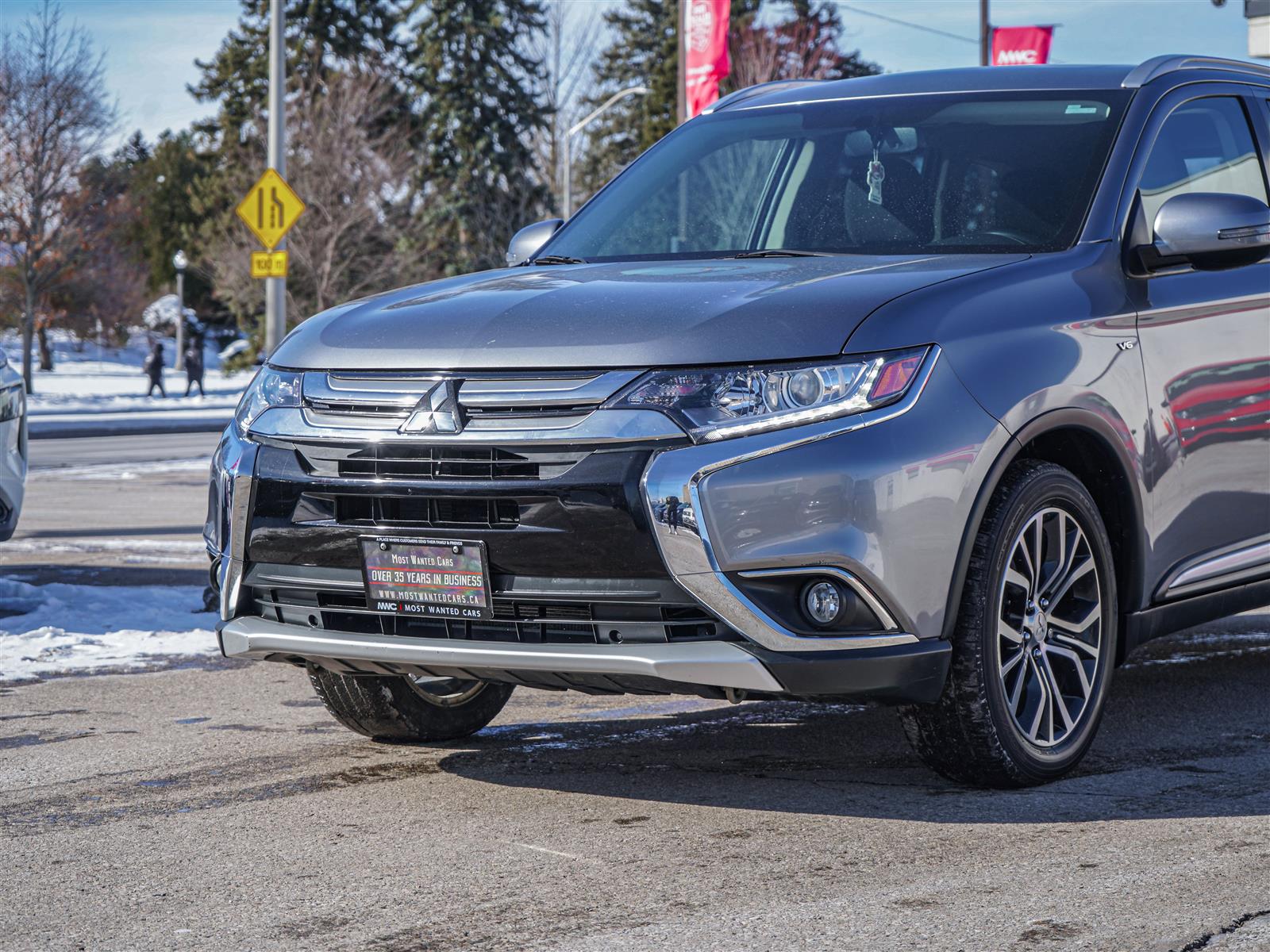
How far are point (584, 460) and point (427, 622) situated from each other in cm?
65

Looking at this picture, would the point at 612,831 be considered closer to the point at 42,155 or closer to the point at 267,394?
the point at 267,394

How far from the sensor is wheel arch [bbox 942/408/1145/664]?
4492mm

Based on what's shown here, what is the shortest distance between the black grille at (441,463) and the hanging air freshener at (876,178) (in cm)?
179

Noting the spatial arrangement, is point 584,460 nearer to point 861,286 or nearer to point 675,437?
point 675,437

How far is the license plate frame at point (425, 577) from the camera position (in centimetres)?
421

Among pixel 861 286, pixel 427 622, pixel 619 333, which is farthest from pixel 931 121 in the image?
pixel 427 622

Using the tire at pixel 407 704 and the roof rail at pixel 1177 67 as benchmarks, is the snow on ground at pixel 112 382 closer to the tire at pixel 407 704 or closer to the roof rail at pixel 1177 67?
the tire at pixel 407 704

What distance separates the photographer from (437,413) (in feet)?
13.9

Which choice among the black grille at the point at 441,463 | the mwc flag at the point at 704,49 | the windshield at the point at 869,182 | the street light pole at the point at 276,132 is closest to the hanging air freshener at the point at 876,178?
the windshield at the point at 869,182

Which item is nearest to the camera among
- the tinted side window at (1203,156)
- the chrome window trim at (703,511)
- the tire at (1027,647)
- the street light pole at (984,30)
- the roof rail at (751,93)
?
the chrome window trim at (703,511)

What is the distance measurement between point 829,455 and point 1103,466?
1213 millimetres

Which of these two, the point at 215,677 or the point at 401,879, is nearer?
the point at 401,879

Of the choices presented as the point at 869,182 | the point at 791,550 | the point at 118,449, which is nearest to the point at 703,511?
the point at 791,550

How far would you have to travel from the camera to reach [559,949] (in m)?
3.39
